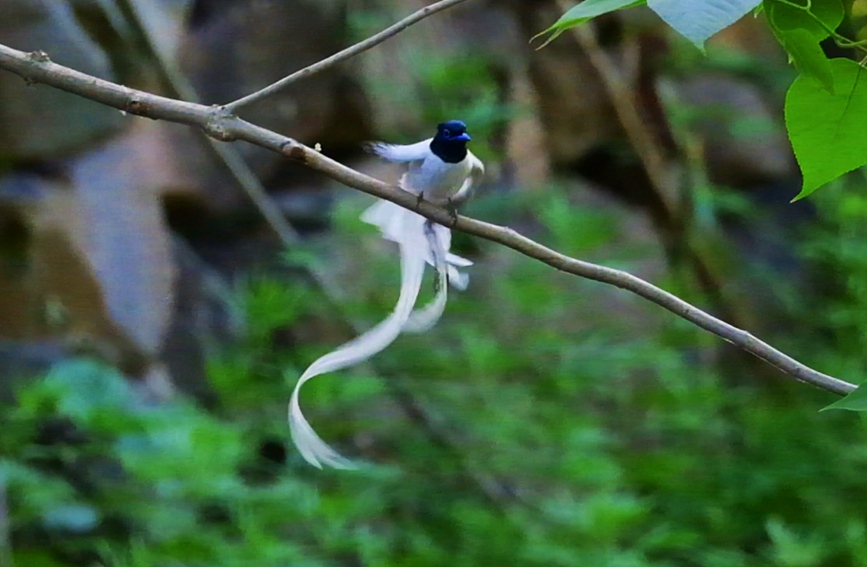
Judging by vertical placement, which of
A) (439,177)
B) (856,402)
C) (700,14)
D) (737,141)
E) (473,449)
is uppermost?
(737,141)

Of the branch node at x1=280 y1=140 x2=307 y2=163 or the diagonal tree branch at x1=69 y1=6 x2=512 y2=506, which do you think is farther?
the diagonal tree branch at x1=69 y1=6 x2=512 y2=506

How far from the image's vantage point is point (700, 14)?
0.39 m

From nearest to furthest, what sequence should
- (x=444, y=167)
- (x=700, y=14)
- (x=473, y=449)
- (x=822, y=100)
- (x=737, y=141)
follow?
(x=700, y=14) < (x=822, y=100) < (x=444, y=167) < (x=473, y=449) < (x=737, y=141)

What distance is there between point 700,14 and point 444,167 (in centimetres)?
54

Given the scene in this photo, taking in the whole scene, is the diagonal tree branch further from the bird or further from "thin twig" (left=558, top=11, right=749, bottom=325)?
"thin twig" (left=558, top=11, right=749, bottom=325)

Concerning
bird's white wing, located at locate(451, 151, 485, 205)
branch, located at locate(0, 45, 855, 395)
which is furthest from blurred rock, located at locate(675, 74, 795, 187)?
branch, located at locate(0, 45, 855, 395)

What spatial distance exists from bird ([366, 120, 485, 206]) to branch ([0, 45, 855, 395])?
0.27 m

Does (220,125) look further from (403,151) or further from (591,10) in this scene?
(403,151)

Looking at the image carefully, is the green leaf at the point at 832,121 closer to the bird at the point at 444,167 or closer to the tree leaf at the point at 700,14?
the tree leaf at the point at 700,14

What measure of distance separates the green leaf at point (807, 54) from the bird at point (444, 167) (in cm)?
47

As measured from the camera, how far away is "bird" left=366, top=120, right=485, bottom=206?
922 millimetres

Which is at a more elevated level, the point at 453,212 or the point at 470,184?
the point at 470,184

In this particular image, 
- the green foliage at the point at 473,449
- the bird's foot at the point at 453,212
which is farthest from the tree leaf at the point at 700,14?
the green foliage at the point at 473,449

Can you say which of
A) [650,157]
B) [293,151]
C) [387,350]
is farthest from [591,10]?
[650,157]
